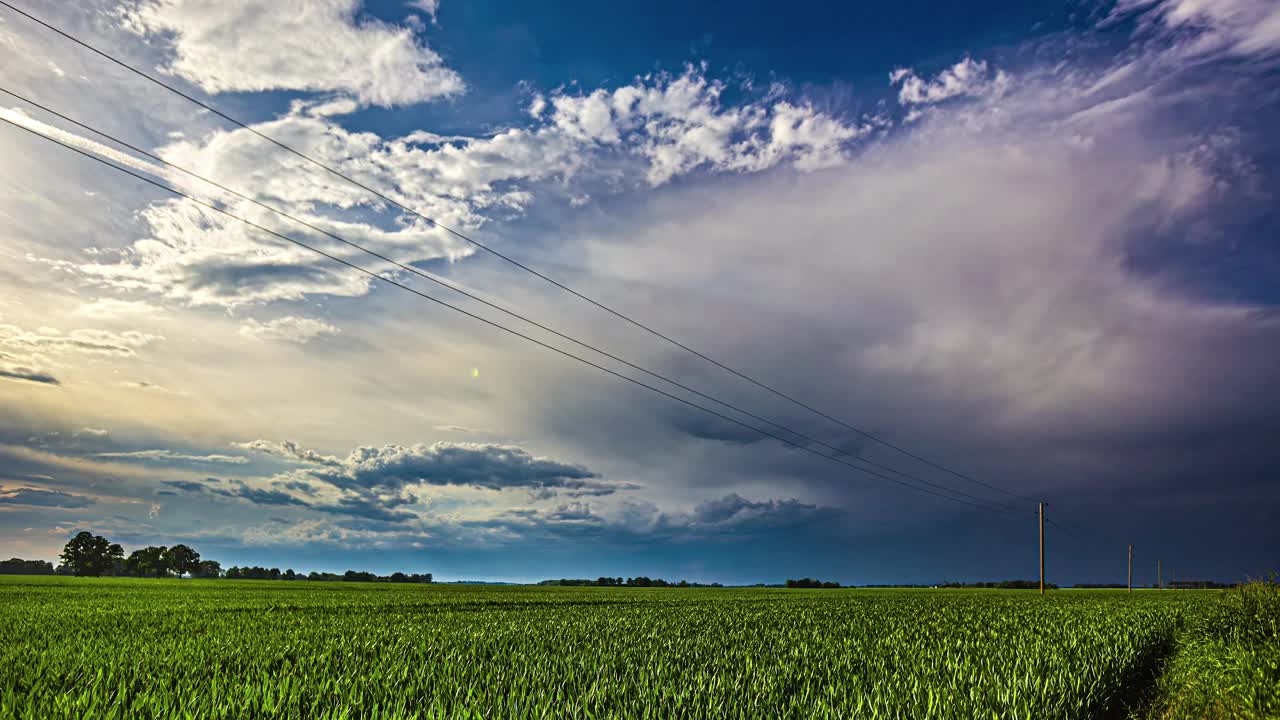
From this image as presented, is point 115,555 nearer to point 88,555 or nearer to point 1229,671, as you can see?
point 88,555

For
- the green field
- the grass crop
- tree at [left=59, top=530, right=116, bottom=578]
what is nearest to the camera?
the green field

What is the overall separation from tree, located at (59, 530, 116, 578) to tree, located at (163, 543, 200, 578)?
667 inches

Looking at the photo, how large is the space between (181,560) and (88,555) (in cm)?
2262

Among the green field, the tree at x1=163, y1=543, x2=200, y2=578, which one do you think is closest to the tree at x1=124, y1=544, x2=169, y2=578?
the tree at x1=163, y1=543, x2=200, y2=578

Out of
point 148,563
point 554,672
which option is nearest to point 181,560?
point 148,563

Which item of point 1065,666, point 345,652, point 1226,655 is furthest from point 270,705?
point 1226,655

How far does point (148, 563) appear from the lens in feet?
502

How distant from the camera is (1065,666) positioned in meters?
10.0

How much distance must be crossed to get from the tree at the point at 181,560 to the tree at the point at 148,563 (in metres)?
0.86

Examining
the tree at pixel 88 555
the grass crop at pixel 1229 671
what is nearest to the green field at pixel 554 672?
the grass crop at pixel 1229 671

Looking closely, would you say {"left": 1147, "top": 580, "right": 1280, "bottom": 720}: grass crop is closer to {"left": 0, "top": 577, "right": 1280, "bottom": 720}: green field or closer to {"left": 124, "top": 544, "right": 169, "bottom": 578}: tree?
{"left": 0, "top": 577, "right": 1280, "bottom": 720}: green field

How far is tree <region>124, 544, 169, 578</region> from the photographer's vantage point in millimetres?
152000

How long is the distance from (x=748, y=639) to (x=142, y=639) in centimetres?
1203

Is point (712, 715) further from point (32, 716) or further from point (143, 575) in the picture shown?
point (143, 575)
